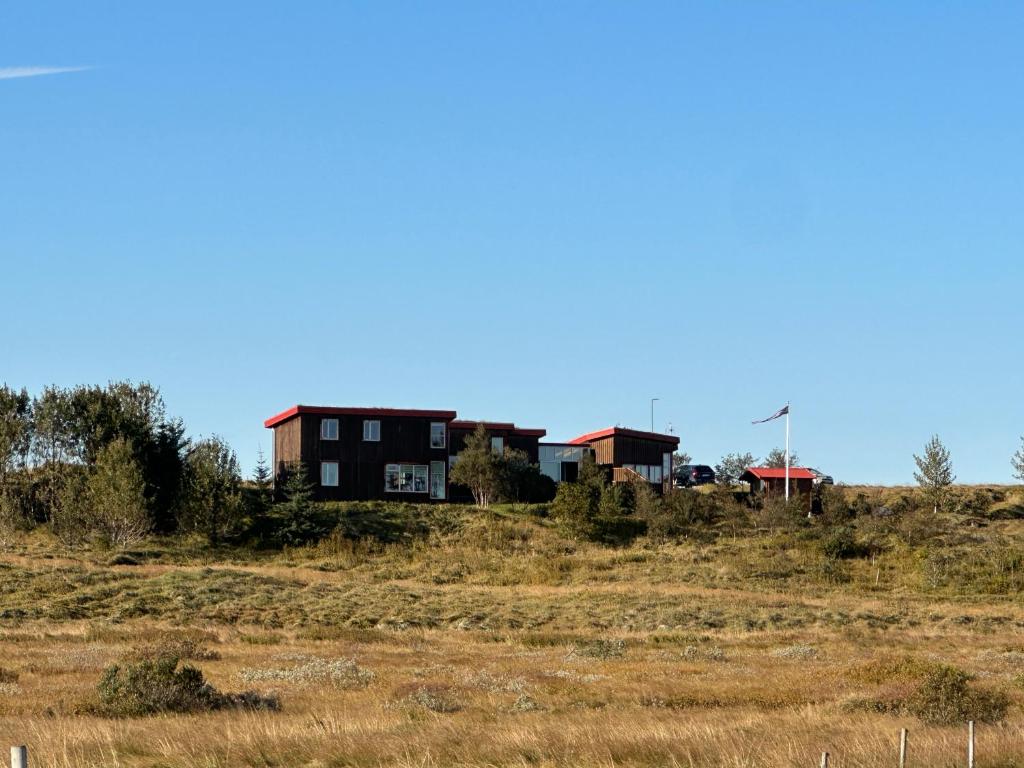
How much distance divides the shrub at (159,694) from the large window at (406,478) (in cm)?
4938

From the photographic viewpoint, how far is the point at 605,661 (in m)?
28.3

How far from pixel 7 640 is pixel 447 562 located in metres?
26.3

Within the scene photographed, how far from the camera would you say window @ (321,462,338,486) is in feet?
222

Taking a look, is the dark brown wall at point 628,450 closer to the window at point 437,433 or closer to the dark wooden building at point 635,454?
the dark wooden building at point 635,454

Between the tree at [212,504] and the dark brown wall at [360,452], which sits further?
the dark brown wall at [360,452]

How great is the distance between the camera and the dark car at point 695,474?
3482 inches

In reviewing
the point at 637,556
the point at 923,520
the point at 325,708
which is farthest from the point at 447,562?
the point at 325,708

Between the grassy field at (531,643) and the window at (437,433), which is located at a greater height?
the window at (437,433)

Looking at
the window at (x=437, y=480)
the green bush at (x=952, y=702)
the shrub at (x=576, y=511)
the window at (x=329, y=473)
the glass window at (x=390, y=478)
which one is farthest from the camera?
the window at (x=437, y=480)

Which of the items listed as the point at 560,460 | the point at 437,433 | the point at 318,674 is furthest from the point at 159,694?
the point at 560,460

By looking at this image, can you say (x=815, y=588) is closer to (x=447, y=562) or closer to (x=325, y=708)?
(x=447, y=562)

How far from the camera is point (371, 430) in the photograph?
68.4 metres

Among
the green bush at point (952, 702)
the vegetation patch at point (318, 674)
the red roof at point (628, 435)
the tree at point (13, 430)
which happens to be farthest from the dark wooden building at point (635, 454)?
the green bush at point (952, 702)

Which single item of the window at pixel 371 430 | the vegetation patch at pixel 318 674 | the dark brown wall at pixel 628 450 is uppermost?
the window at pixel 371 430
